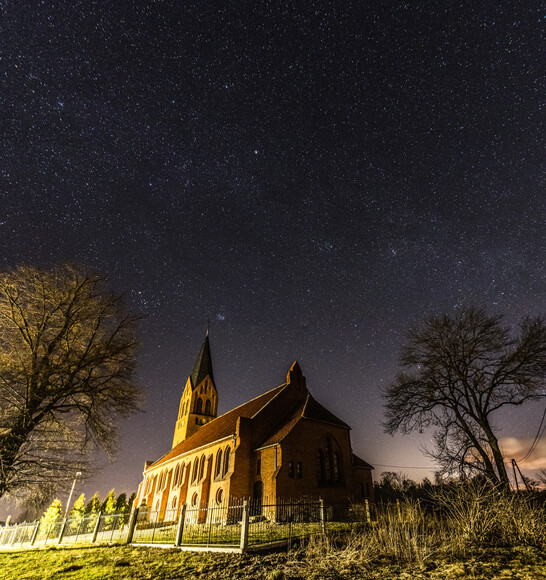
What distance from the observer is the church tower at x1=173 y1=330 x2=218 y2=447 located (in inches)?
1778

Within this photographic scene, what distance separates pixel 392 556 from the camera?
8047 mm

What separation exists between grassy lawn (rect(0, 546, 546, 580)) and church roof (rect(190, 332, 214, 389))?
34.0 m

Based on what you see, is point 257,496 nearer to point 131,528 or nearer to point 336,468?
point 336,468

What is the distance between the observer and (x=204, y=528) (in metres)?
15.0

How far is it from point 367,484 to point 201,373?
93.1ft

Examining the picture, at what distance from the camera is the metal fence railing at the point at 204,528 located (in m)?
12.0

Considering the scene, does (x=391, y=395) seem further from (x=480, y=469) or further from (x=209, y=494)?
(x=209, y=494)

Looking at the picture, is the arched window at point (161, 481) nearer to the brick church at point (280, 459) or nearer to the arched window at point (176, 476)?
the arched window at point (176, 476)

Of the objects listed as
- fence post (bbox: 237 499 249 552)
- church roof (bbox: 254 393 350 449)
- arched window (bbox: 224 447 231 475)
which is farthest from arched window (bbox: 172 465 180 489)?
fence post (bbox: 237 499 249 552)

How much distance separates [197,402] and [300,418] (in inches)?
1043

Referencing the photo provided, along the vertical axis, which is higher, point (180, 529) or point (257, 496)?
point (257, 496)

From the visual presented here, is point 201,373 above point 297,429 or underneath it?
above

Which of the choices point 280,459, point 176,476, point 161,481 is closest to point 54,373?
point 280,459

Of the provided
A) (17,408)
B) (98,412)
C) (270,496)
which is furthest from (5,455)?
(270,496)
